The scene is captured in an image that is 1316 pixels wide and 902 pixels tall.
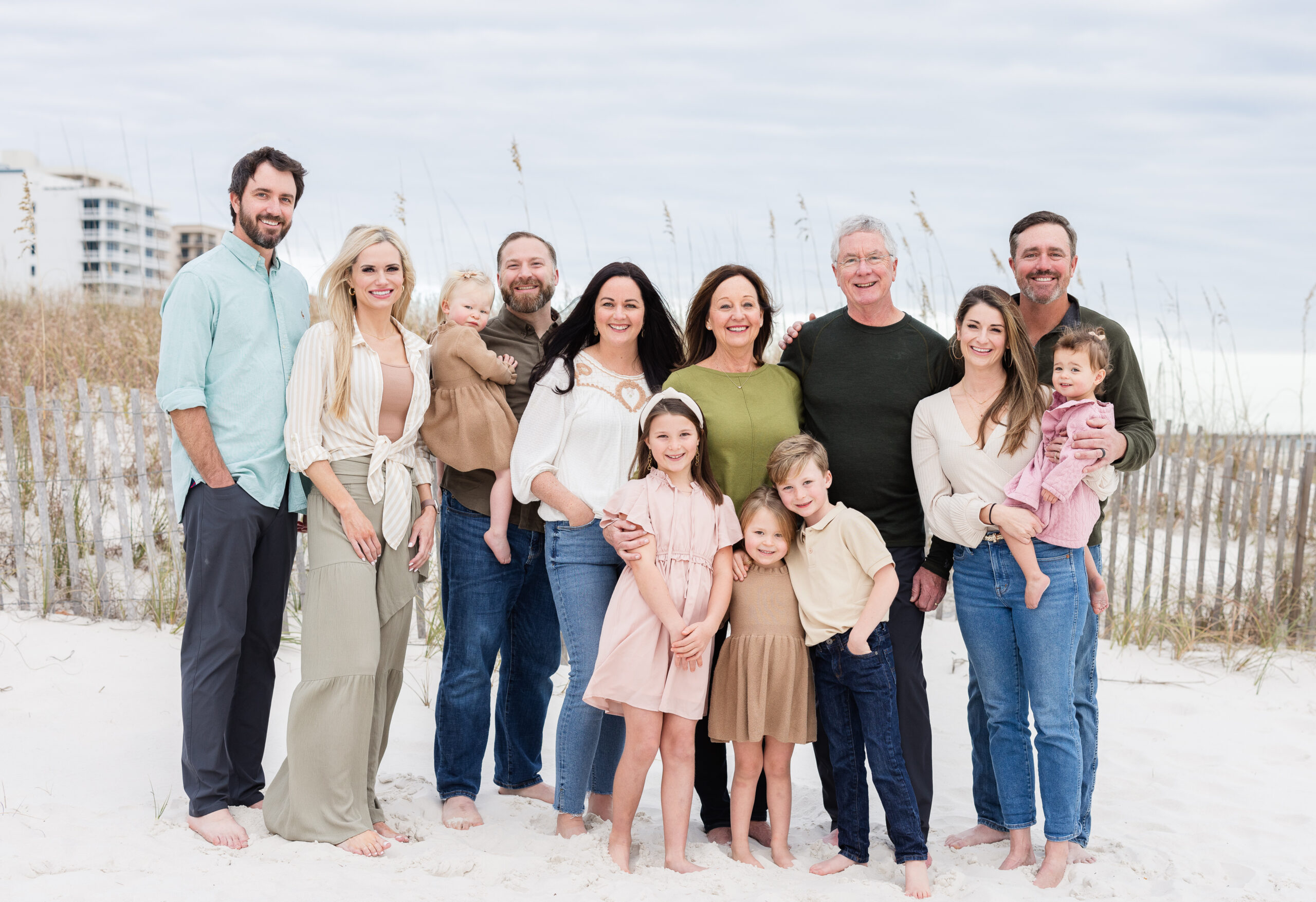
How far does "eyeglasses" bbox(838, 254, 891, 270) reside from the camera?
3.39m

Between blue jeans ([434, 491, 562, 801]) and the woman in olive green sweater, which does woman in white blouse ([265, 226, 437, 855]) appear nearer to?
blue jeans ([434, 491, 562, 801])

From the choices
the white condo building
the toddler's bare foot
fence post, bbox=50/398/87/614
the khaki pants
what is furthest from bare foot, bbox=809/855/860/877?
the white condo building

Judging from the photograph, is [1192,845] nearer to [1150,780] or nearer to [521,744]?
[1150,780]

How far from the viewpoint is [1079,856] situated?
136 inches

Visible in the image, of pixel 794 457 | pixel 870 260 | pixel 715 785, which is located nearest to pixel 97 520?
pixel 715 785

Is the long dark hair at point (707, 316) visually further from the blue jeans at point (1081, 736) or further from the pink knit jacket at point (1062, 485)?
the blue jeans at point (1081, 736)

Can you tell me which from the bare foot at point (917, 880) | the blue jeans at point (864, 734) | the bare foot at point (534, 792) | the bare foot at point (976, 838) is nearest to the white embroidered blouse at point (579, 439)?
the blue jeans at point (864, 734)

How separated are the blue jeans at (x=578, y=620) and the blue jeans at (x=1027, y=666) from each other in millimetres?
1272

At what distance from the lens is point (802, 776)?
14.8 feet

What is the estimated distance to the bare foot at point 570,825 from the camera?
344cm

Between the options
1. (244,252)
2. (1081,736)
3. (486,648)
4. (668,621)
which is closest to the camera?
(668,621)

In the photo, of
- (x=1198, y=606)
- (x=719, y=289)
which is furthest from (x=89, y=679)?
(x=1198, y=606)

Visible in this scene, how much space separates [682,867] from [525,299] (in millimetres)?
2248

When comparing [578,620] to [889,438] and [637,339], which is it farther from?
[889,438]
